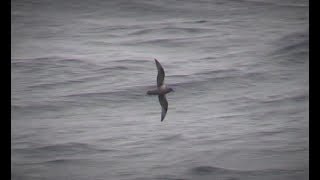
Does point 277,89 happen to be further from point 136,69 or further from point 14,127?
point 14,127

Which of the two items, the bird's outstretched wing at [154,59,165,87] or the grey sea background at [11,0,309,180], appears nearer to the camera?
the bird's outstretched wing at [154,59,165,87]

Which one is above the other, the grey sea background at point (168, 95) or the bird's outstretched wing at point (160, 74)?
the bird's outstretched wing at point (160, 74)

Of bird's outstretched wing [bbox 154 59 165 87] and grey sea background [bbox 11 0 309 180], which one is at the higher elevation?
bird's outstretched wing [bbox 154 59 165 87]

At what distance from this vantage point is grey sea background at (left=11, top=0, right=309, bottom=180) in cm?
1334

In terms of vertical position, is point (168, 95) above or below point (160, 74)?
below

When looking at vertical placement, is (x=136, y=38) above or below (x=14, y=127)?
above

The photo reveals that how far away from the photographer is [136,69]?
16438mm

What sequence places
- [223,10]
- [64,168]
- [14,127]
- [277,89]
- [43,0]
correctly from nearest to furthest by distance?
[64,168] → [14,127] → [277,89] → [223,10] → [43,0]

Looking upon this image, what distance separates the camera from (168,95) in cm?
1577

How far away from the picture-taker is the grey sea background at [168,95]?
1334 centimetres

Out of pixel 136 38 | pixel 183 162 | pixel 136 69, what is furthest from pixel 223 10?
pixel 183 162

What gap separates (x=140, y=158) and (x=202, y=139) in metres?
1.47

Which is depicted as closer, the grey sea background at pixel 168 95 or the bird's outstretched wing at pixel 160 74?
the bird's outstretched wing at pixel 160 74

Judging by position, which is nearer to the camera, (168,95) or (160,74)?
(160,74)
